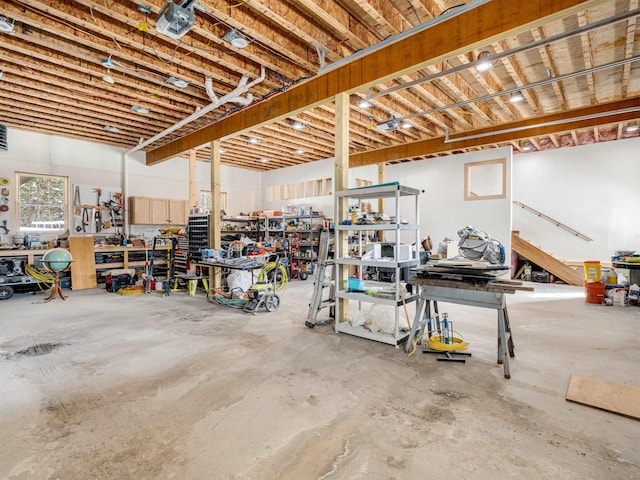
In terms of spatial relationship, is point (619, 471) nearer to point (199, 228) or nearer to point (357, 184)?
point (199, 228)

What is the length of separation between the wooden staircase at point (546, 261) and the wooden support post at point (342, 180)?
273 inches

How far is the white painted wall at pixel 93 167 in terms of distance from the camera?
7605 mm

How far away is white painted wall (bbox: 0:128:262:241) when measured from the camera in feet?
25.0

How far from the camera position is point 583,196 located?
29.4 ft

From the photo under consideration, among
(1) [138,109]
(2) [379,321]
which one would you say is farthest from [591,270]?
(1) [138,109]

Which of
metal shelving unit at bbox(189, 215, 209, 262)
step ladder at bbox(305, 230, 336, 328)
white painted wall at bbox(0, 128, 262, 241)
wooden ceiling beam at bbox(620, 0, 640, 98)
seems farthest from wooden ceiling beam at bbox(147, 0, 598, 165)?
white painted wall at bbox(0, 128, 262, 241)

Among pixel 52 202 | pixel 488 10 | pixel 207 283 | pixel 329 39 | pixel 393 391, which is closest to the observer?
pixel 393 391

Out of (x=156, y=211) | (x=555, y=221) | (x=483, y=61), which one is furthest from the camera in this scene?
(x=555, y=221)

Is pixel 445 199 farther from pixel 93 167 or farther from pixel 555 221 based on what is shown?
pixel 93 167

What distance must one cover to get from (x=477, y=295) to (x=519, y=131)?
213 inches

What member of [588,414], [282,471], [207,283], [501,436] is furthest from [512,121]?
[282,471]

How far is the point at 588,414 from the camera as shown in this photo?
2.28 meters

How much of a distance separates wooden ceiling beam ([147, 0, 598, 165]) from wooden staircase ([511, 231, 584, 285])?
284 inches

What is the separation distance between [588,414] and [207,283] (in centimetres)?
610
